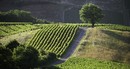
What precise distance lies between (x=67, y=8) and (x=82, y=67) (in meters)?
94.0

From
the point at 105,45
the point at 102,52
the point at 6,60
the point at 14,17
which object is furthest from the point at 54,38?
the point at 14,17

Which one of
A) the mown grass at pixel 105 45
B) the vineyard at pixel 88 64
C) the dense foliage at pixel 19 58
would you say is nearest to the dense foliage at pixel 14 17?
the mown grass at pixel 105 45

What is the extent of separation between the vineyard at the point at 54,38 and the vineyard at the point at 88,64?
19.2 feet

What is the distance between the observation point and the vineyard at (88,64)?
5683cm

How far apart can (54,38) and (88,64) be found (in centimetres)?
1832

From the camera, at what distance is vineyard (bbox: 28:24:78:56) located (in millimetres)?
69125

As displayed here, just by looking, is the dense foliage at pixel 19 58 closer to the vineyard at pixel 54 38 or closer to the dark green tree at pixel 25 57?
the dark green tree at pixel 25 57

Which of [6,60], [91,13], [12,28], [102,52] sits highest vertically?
[6,60]

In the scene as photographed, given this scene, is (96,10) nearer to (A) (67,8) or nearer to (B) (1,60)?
(B) (1,60)

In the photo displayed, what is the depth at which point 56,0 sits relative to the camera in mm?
153500

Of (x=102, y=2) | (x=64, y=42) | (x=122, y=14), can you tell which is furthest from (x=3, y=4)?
(x=64, y=42)

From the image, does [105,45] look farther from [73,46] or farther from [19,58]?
[19,58]

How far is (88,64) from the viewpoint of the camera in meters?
58.9

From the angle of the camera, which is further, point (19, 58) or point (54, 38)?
point (54, 38)
